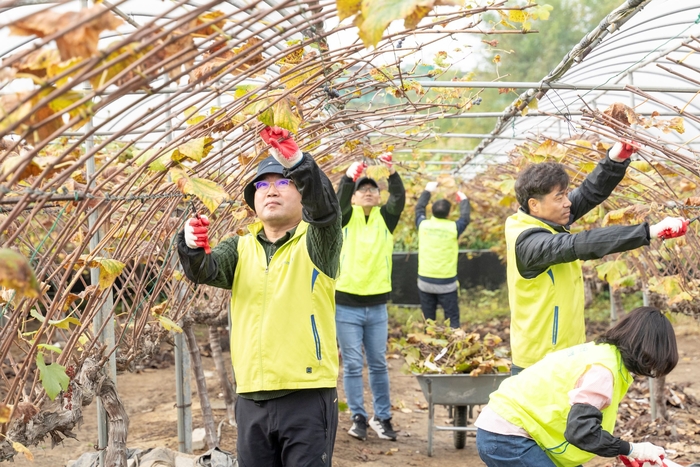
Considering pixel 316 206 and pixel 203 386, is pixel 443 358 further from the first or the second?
pixel 316 206

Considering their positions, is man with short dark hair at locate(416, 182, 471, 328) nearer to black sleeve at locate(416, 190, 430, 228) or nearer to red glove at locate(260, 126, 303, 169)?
black sleeve at locate(416, 190, 430, 228)

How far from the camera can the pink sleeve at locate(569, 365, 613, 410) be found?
2357 millimetres

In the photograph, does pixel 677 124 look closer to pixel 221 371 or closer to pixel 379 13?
pixel 379 13

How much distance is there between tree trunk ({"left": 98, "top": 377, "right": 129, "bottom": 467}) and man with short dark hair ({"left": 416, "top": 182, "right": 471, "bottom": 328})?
537 centimetres

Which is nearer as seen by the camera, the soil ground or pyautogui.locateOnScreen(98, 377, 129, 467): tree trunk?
pyautogui.locateOnScreen(98, 377, 129, 467): tree trunk

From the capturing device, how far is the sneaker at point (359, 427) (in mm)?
5336

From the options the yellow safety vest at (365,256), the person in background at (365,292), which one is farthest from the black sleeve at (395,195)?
the yellow safety vest at (365,256)

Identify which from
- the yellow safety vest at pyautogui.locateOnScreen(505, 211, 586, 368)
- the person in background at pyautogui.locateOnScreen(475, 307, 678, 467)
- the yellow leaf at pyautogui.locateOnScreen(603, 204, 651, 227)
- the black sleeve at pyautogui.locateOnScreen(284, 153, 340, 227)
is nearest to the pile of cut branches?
the yellow leaf at pyautogui.locateOnScreen(603, 204, 651, 227)

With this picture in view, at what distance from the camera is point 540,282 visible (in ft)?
10.3

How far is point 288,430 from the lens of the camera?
266 cm

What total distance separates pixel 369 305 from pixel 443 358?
0.65 m

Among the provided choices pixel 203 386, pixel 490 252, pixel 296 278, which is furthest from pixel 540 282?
pixel 490 252

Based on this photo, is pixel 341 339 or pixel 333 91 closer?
pixel 333 91

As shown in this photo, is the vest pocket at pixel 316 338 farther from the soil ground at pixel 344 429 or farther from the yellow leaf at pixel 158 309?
the soil ground at pixel 344 429
